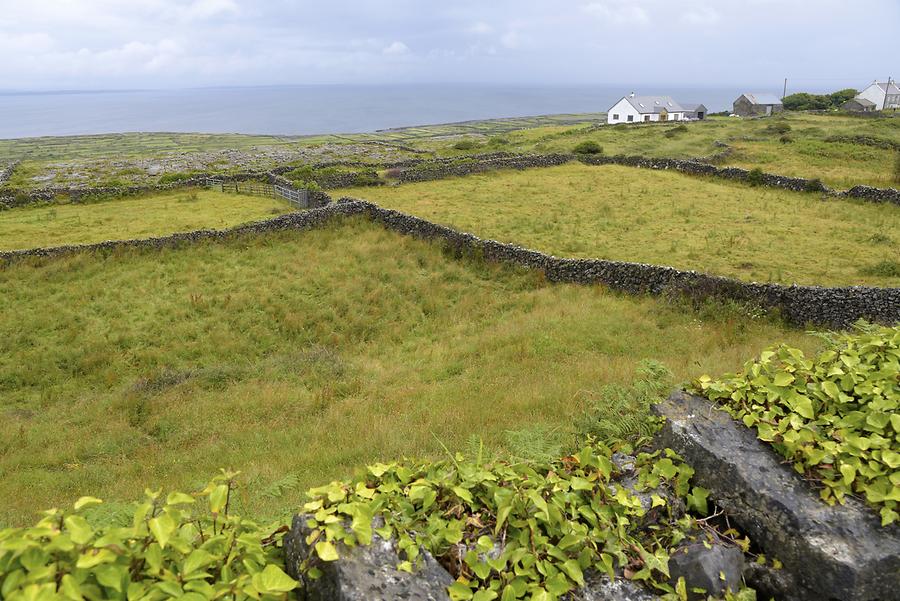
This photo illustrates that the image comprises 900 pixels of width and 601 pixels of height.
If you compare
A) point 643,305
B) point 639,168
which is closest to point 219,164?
point 639,168

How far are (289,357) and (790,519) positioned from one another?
13.3 m

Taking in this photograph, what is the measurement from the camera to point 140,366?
1496 cm

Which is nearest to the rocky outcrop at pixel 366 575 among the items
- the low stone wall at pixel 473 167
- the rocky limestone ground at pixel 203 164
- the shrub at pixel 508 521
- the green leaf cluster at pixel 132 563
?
the shrub at pixel 508 521

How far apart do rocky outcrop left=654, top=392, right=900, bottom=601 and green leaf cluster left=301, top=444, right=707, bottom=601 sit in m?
0.25

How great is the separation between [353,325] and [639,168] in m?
30.5

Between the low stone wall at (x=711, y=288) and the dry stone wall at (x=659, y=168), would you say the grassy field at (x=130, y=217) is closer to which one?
the dry stone wall at (x=659, y=168)

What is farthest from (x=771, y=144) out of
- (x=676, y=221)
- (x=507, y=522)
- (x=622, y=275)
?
(x=507, y=522)

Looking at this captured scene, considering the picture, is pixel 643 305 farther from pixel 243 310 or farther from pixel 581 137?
pixel 581 137

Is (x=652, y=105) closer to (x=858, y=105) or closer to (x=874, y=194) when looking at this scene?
(x=858, y=105)

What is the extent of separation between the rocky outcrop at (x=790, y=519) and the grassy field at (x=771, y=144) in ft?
118

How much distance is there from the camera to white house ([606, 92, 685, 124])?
313 ft

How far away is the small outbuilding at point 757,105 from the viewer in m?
92.9

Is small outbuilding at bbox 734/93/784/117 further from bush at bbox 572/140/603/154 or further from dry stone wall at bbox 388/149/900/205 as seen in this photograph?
dry stone wall at bbox 388/149/900/205

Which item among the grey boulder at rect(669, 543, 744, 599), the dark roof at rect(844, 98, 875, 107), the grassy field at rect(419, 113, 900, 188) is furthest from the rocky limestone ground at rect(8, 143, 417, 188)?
the dark roof at rect(844, 98, 875, 107)
